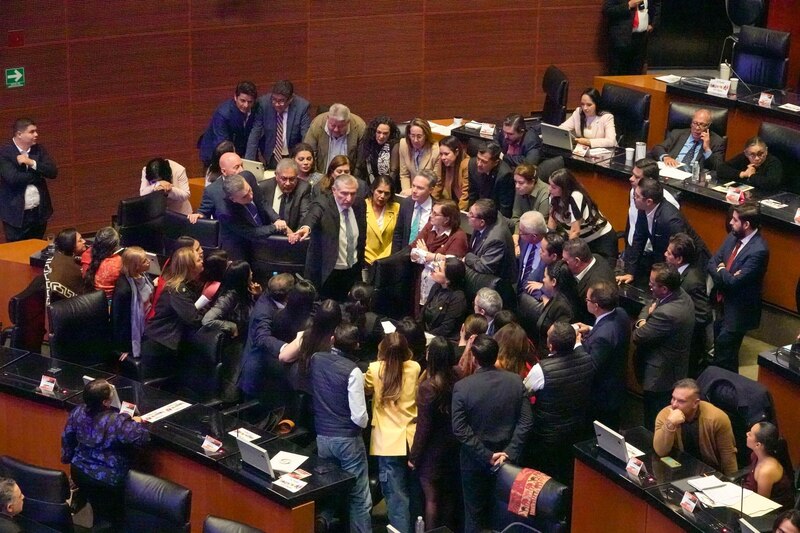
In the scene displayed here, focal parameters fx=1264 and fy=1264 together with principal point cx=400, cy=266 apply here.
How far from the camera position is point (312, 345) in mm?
6727

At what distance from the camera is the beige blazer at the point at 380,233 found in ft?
28.5

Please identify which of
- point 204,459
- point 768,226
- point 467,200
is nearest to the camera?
point 204,459

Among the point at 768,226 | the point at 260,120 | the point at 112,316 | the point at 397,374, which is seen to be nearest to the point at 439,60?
the point at 260,120

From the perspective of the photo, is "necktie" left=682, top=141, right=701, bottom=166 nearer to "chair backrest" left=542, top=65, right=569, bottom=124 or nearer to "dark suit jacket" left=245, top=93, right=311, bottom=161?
"chair backrest" left=542, top=65, right=569, bottom=124

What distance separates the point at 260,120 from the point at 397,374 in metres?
4.14

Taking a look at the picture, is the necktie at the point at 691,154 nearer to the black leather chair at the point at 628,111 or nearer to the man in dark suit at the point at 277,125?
the black leather chair at the point at 628,111

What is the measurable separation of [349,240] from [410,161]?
1175 millimetres

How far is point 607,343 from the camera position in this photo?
6863 mm

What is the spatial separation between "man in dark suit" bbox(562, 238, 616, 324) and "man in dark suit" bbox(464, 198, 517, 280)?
0.54 metres

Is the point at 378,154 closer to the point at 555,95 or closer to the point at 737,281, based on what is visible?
the point at 555,95

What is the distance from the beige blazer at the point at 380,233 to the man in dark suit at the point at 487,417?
249cm

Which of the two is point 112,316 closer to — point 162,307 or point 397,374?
point 162,307

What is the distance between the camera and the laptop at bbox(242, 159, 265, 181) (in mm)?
9484

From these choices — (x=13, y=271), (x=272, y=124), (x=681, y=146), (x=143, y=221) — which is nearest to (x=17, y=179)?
(x=13, y=271)
